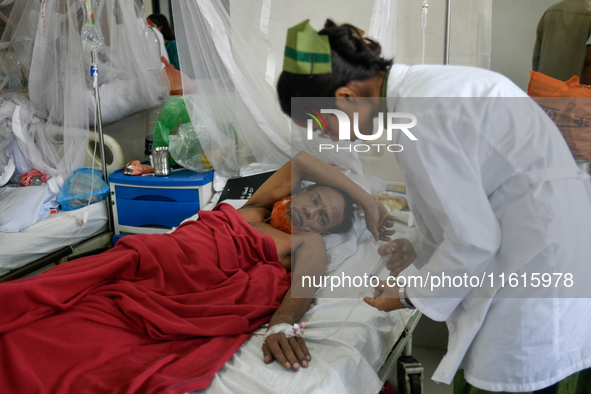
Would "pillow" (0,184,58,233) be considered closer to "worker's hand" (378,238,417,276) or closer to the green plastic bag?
the green plastic bag

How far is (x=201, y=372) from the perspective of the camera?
109 centimetres

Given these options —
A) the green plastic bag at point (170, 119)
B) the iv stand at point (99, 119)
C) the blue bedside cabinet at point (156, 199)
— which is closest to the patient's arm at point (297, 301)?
the blue bedside cabinet at point (156, 199)

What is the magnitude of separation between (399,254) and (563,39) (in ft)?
4.89

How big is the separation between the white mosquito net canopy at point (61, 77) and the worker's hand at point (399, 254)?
2233 millimetres

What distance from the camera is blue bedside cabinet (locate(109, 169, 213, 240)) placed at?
97.3 inches

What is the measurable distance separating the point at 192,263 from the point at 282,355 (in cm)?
55

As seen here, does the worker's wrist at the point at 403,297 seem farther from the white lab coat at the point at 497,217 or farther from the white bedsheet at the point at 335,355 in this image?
the white bedsheet at the point at 335,355

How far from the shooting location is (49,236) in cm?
228

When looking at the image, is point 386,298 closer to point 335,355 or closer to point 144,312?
point 335,355

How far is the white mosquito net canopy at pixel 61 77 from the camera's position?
2.48m

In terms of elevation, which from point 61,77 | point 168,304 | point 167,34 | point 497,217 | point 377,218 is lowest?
point 168,304

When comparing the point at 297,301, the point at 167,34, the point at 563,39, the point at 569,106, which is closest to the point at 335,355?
the point at 297,301

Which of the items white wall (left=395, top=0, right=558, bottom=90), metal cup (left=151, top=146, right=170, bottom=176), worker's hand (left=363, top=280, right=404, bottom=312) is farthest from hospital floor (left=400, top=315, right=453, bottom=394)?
metal cup (left=151, top=146, right=170, bottom=176)

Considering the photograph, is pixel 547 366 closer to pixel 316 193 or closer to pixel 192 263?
pixel 316 193
